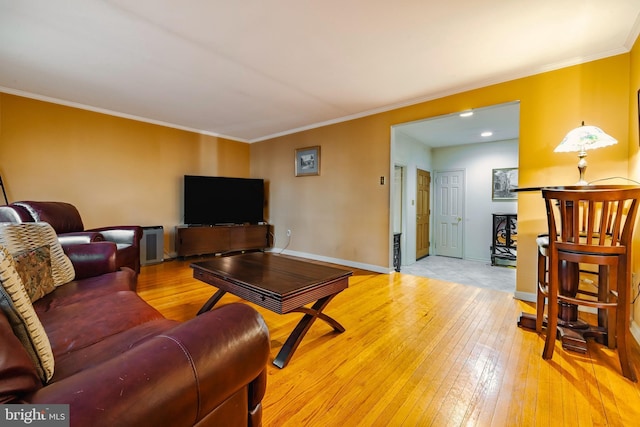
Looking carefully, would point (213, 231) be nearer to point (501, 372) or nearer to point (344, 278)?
point (344, 278)

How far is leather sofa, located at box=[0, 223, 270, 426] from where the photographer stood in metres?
0.57

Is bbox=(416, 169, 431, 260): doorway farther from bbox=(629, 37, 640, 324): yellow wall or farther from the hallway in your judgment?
bbox=(629, 37, 640, 324): yellow wall

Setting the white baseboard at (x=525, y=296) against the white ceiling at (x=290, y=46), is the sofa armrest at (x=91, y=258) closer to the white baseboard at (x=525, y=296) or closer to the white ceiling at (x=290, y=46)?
the white ceiling at (x=290, y=46)

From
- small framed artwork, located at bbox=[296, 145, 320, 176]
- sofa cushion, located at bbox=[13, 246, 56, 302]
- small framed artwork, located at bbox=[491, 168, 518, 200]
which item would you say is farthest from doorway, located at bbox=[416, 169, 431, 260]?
sofa cushion, located at bbox=[13, 246, 56, 302]

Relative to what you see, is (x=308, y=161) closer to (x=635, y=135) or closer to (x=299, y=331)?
(x=299, y=331)

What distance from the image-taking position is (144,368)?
637 mm

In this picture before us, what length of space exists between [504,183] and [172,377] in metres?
6.15

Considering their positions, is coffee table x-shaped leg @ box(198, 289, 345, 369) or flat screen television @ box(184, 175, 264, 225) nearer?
coffee table x-shaped leg @ box(198, 289, 345, 369)

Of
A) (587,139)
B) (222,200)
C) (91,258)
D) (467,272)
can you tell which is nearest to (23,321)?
(91,258)

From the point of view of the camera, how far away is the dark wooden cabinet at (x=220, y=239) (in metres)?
4.64

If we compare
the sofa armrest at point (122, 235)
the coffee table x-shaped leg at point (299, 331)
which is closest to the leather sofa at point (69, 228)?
the sofa armrest at point (122, 235)

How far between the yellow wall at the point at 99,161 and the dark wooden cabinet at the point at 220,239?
42 centimetres

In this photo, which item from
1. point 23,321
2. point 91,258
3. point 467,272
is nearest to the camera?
point 23,321

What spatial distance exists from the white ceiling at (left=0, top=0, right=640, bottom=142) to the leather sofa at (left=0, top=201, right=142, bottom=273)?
1430 millimetres
